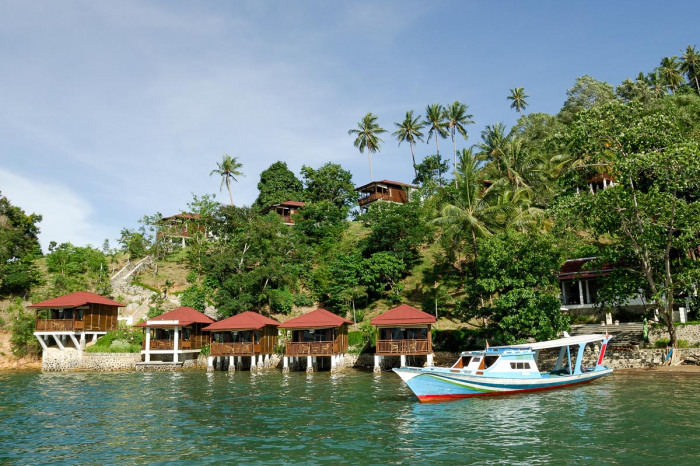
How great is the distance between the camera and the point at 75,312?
42.7 metres

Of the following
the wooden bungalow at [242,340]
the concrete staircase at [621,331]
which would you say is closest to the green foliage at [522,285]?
the concrete staircase at [621,331]

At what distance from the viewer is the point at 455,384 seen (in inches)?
894

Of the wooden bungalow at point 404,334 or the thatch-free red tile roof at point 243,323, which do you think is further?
the thatch-free red tile roof at point 243,323

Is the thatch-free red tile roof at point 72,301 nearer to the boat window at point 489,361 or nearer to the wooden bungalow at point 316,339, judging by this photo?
the wooden bungalow at point 316,339

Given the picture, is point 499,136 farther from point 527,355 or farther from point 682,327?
point 527,355

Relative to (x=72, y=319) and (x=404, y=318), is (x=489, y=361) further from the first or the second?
(x=72, y=319)

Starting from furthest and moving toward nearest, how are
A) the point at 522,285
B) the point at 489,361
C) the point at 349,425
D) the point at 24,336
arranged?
the point at 24,336, the point at 522,285, the point at 489,361, the point at 349,425

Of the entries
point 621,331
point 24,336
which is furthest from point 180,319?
point 621,331

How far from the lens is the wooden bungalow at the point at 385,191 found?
72250 millimetres

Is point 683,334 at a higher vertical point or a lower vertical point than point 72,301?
lower

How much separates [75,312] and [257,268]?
628 inches

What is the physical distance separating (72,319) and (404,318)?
2839 centimetres

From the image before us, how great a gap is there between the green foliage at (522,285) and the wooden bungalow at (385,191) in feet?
125

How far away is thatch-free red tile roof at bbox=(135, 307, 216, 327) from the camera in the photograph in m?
40.8
